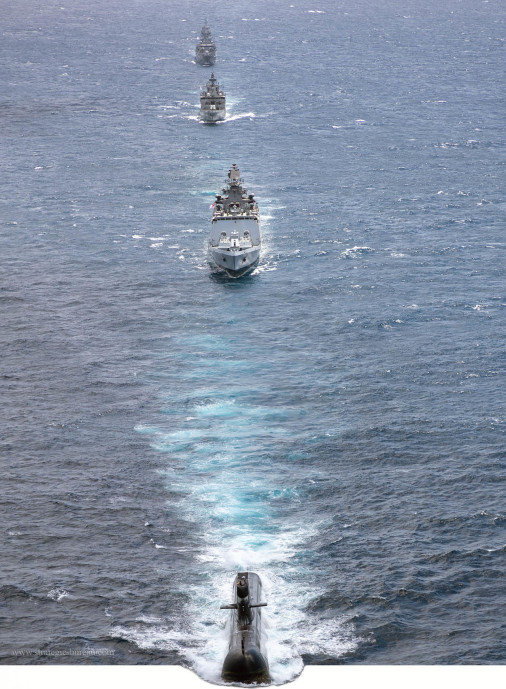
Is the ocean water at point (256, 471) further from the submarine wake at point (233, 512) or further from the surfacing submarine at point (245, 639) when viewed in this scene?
the surfacing submarine at point (245, 639)

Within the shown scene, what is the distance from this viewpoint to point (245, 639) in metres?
101

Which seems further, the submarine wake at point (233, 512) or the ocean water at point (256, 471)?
the ocean water at point (256, 471)

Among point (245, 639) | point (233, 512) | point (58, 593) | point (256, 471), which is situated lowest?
point (245, 639)

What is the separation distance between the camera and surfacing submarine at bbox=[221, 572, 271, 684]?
98500 mm

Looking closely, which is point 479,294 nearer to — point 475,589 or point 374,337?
point 374,337

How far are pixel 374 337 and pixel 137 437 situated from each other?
50.3 m

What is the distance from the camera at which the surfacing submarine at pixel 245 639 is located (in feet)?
323

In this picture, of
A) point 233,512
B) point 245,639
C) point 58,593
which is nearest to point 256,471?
point 233,512

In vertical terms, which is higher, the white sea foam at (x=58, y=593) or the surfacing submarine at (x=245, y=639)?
the white sea foam at (x=58, y=593)

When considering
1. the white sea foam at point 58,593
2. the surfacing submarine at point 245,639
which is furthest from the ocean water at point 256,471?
the surfacing submarine at point 245,639

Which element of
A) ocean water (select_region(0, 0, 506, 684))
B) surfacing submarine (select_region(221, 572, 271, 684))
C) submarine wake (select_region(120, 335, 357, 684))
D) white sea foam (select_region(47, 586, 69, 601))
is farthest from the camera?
white sea foam (select_region(47, 586, 69, 601))

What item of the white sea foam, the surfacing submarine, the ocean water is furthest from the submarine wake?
the white sea foam

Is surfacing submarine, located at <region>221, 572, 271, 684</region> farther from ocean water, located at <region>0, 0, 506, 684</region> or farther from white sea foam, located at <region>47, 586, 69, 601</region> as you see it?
white sea foam, located at <region>47, 586, 69, 601</region>

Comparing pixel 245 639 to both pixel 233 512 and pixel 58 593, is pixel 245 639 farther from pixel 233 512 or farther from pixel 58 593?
pixel 233 512
